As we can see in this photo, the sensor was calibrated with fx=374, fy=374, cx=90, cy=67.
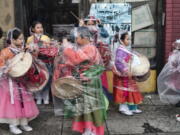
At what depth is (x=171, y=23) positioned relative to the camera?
688 cm

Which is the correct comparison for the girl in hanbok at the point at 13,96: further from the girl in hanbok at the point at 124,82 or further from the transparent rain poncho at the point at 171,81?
the transparent rain poncho at the point at 171,81

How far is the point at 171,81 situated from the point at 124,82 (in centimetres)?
80

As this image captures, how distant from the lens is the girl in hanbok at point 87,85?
4816mm

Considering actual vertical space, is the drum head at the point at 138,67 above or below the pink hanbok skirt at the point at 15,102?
above

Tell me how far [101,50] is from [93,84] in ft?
4.64

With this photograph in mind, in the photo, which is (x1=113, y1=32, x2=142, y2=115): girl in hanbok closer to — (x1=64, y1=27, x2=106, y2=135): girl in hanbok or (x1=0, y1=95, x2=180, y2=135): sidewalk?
(x1=0, y1=95, x2=180, y2=135): sidewalk

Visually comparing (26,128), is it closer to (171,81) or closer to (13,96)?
(13,96)

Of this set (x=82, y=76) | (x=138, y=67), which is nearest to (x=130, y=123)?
(x=138, y=67)

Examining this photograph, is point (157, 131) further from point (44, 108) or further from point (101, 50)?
point (44, 108)

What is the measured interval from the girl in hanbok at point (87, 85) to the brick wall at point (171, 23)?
237 cm

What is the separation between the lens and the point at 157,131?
17.9 ft

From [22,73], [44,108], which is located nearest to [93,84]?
[22,73]

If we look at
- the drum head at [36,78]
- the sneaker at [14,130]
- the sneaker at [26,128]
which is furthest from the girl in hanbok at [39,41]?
the sneaker at [14,130]

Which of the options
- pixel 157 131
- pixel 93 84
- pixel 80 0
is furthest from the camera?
pixel 80 0
